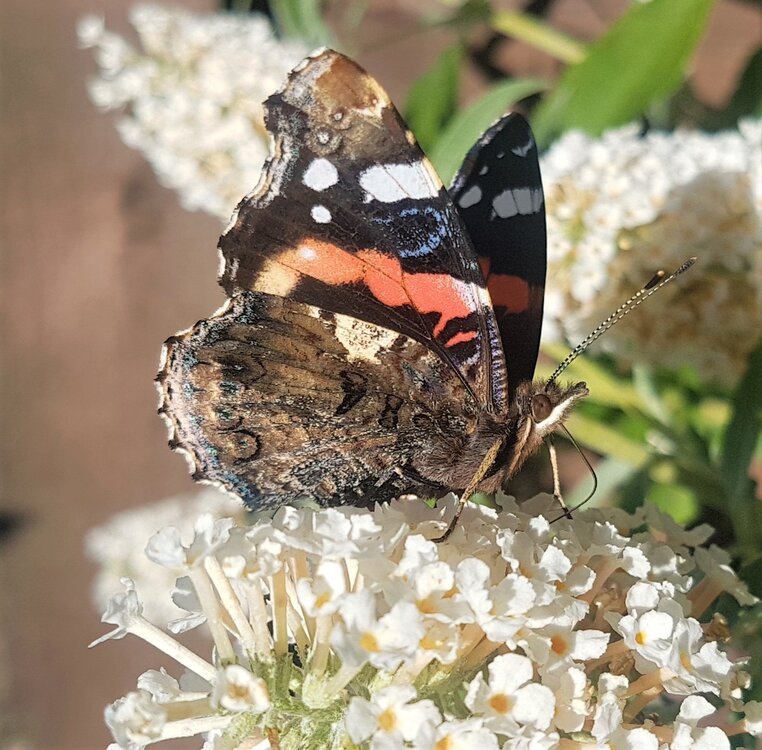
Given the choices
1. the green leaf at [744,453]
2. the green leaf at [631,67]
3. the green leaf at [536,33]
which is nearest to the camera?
the green leaf at [744,453]

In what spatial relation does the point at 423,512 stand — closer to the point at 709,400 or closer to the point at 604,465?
the point at 604,465

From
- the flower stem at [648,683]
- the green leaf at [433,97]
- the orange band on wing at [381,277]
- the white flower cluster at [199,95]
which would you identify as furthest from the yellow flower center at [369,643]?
the green leaf at [433,97]

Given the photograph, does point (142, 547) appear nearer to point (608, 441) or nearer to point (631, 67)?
point (608, 441)

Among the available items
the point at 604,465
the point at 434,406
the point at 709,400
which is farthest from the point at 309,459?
the point at 709,400

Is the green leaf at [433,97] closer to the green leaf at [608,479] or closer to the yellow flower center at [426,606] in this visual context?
the green leaf at [608,479]

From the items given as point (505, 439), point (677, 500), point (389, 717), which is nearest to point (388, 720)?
point (389, 717)

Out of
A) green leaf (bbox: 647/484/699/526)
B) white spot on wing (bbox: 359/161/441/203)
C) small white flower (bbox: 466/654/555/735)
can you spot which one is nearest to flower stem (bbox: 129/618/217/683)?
small white flower (bbox: 466/654/555/735)
